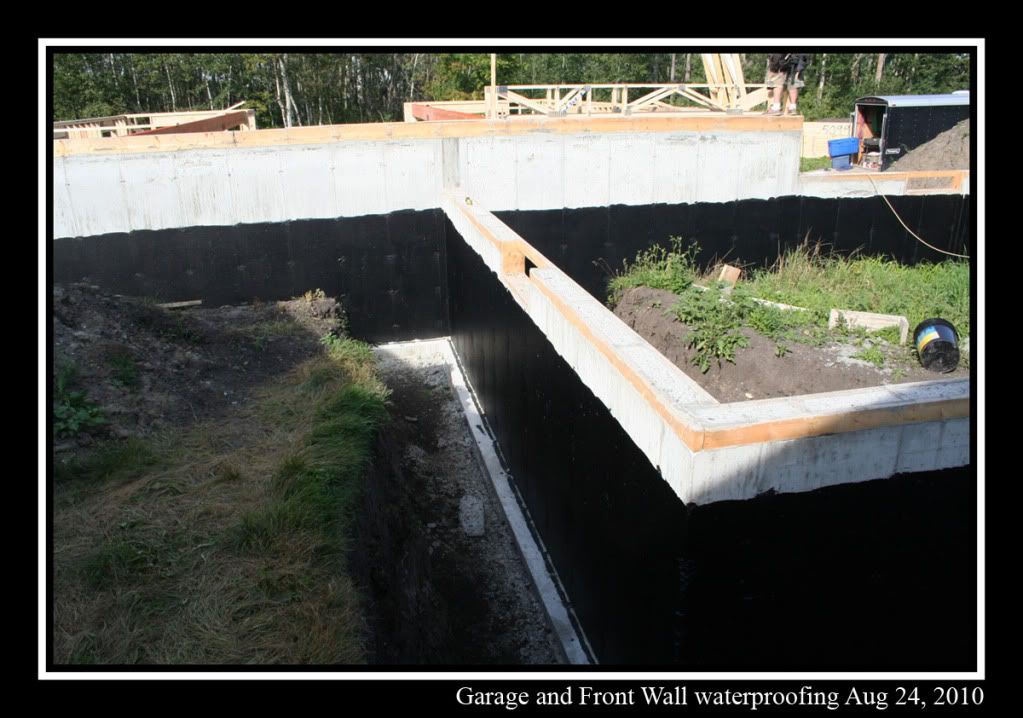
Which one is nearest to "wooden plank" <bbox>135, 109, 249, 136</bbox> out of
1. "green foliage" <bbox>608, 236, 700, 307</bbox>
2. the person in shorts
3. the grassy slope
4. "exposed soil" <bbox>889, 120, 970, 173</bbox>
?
"green foliage" <bbox>608, 236, 700, 307</bbox>

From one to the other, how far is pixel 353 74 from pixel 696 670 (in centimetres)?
3370

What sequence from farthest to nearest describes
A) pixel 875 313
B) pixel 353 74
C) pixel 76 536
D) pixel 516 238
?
pixel 353 74, pixel 875 313, pixel 516 238, pixel 76 536

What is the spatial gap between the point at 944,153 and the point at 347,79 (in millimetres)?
24930

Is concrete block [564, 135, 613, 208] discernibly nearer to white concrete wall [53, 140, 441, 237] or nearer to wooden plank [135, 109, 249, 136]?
white concrete wall [53, 140, 441, 237]

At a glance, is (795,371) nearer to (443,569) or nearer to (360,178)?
(443,569)

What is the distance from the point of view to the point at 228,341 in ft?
26.1

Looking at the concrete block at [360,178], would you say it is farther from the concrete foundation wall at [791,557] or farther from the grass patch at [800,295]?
the concrete foundation wall at [791,557]

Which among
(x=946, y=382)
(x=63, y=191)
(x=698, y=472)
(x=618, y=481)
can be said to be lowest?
(x=618, y=481)

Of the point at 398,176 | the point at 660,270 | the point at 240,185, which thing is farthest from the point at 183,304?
the point at 660,270

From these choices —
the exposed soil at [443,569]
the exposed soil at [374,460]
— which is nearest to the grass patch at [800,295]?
the exposed soil at [443,569]

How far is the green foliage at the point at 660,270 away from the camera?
9258 mm

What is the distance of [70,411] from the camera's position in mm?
5961

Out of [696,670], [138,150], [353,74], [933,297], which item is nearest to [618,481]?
[696,670]

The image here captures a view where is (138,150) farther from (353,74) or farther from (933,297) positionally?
(353,74)
